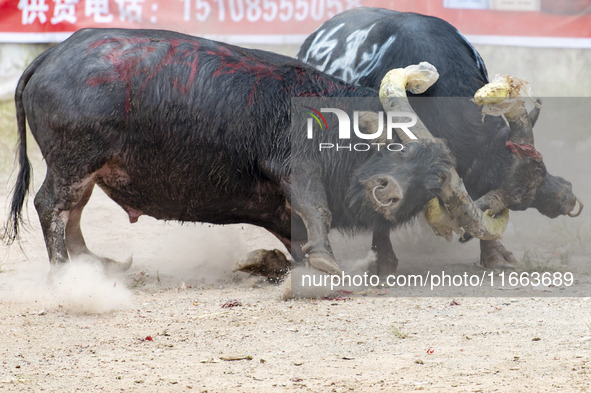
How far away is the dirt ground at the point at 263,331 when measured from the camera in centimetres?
307

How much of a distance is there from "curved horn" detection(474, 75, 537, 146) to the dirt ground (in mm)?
917

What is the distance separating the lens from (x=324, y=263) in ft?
14.0

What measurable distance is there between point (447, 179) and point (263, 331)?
1.34 m

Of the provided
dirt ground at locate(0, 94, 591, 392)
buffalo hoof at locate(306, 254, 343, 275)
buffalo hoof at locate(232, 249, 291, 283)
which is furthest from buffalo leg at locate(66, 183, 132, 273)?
buffalo hoof at locate(306, 254, 343, 275)

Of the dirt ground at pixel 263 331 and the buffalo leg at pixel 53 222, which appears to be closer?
A: the dirt ground at pixel 263 331

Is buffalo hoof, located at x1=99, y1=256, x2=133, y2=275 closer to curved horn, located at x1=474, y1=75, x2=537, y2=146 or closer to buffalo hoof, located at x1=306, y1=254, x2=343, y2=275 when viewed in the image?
buffalo hoof, located at x1=306, y1=254, x2=343, y2=275

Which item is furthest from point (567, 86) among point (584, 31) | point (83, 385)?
point (83, 385)

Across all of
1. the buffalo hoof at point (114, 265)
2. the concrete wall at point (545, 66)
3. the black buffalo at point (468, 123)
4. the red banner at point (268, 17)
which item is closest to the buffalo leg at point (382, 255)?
the black buffalo at point (468, 123)

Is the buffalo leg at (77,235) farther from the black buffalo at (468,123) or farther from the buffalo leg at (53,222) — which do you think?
the black buffalo at (468,123)

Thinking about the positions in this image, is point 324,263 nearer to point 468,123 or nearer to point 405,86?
point 405,86

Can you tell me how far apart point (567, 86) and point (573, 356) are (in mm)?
4897

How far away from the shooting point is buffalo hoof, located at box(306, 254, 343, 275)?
428 cm

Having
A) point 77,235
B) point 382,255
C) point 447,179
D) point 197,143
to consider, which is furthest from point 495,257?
point 77,235

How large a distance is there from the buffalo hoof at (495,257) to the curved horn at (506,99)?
86 centimetres
